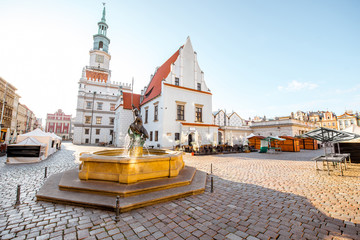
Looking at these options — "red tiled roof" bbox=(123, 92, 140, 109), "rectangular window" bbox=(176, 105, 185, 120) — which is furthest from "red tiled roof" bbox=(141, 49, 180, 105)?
"red tiled roof" bbox=(123, 92, 140, 109)

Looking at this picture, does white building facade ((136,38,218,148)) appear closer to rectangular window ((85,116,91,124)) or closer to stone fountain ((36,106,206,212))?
stone fountain ((36,106,206,212))

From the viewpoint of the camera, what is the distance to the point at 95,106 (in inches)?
1553

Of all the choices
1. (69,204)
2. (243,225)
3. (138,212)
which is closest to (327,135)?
(243,225)

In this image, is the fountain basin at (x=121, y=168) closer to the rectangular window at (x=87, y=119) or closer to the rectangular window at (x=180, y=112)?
the rectangular window at (x=180, y=112)

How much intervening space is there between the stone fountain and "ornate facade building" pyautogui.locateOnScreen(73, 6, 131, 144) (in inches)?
1295

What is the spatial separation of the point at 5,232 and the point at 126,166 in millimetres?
2779

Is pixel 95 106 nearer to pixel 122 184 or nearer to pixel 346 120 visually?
pixel 122 184

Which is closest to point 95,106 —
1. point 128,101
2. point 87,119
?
point 87,119

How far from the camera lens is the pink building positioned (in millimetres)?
86062

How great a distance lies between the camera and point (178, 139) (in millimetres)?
22281

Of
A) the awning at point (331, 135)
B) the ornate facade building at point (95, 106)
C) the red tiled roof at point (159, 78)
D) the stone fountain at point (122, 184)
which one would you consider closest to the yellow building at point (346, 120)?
the awning at point (331, 135)

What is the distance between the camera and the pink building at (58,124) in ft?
282

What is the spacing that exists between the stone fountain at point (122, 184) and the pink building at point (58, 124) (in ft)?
328

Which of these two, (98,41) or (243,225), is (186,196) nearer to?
(243,225)
